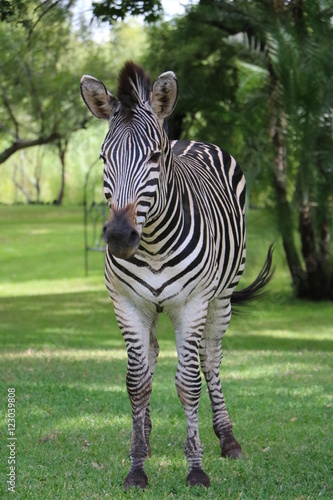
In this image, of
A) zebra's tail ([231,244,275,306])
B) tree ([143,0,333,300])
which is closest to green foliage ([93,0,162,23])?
tree ([143,0,333,300])

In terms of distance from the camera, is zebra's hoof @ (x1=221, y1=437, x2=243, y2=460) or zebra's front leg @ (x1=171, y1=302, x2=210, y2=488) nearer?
zebra's front leg @ (x1=171, y1=302, x2=210, y2=488)

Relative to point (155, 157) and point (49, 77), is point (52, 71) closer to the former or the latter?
point (49, 77)

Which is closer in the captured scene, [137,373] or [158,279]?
[158,279]

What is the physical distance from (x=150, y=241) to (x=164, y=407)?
2.54 meters

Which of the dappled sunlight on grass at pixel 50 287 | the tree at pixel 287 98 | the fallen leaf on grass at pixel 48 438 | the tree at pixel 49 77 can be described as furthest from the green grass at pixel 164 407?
the tree at pixel 49 77

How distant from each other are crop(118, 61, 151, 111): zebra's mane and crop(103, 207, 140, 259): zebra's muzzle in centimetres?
75

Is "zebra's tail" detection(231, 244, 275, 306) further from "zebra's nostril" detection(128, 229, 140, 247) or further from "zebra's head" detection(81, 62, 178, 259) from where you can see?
"zebra's nostril" detection(128, 229, 140, 247)

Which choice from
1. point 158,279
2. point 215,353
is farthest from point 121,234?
point 215,353

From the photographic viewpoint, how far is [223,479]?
15.8 feet

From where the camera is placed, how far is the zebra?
416 centimetres

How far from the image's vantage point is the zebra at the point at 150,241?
4.16 m

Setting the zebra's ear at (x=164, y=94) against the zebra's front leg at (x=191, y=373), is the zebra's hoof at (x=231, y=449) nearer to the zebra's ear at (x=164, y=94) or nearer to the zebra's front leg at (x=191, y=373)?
the zebra's front leg at (x=191, y=373)

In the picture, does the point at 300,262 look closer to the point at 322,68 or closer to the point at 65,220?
the point at 322,68

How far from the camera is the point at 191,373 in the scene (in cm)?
470
